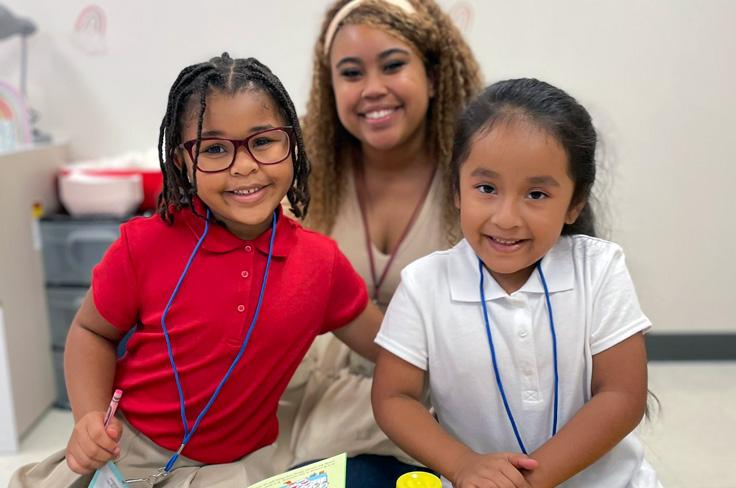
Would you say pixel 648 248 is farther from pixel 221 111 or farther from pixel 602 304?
pixel 221 111

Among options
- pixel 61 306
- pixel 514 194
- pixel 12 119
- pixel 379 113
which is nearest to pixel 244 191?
pixel 514 194

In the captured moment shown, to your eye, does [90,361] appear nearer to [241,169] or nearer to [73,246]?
[241,169]

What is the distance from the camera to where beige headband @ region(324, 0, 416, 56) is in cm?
143

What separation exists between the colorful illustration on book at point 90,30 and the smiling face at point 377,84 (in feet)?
4.42

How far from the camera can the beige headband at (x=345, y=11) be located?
1426mm

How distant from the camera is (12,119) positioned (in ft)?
7.59

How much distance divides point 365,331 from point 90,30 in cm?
184

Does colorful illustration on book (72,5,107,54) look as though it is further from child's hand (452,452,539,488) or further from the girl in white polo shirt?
child's hand (452,452,539,488)

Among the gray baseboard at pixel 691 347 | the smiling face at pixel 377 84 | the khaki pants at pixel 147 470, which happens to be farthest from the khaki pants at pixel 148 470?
the gray baseboard at pixel 691 347

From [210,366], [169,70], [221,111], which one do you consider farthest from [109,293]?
[169,70]

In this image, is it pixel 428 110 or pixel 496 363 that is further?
pixel 428 110

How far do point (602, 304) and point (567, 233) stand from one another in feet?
0.48

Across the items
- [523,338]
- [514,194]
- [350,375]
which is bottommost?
[350,375]

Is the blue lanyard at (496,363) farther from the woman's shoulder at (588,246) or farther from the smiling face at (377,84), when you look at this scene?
the smiling face at (377,84)
